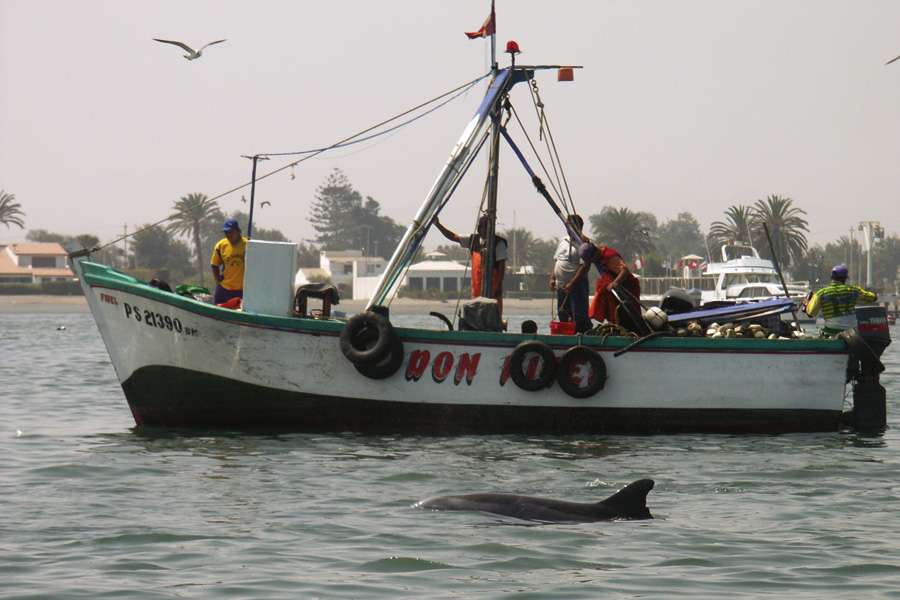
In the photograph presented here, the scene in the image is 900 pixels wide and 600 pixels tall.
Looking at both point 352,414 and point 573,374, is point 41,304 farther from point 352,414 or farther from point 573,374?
point 573,374

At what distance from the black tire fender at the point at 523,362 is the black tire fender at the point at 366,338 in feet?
4.66

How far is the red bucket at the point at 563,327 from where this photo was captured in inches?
633

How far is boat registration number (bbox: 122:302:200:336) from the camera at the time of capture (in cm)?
1542

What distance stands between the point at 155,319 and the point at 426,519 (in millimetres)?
5962

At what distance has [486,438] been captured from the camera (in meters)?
15.5

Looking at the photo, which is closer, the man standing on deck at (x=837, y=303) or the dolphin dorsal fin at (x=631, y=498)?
the dolphin dorsal fin at (x=631, y=498)

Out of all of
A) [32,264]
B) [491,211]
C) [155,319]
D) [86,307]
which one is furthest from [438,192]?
[32,264]

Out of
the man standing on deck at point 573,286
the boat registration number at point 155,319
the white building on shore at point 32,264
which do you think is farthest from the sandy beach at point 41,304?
the man standing on deck at point 573,286

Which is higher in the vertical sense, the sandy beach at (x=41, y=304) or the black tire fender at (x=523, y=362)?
the black tire fender at (x=523, y=362)

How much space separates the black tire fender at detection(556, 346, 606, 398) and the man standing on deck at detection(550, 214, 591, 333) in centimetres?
86

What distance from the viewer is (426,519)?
10.7 metres

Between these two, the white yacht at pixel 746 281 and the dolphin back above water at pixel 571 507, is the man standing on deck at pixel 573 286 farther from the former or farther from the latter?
the white yacht at pixel 746 281

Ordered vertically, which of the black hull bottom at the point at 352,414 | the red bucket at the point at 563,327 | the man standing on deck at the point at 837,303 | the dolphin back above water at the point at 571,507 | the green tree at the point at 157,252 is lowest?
the dolphin back above water at the point at 571,507

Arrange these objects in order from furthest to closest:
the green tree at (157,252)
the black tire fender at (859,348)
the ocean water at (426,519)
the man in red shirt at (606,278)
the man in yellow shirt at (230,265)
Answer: the green tree at (157,252) → the man in yellow shirt at (230,265) → the black tire fender at (859,348) → the man in red shirt at (606,278) → the ocean water at (426,519)
